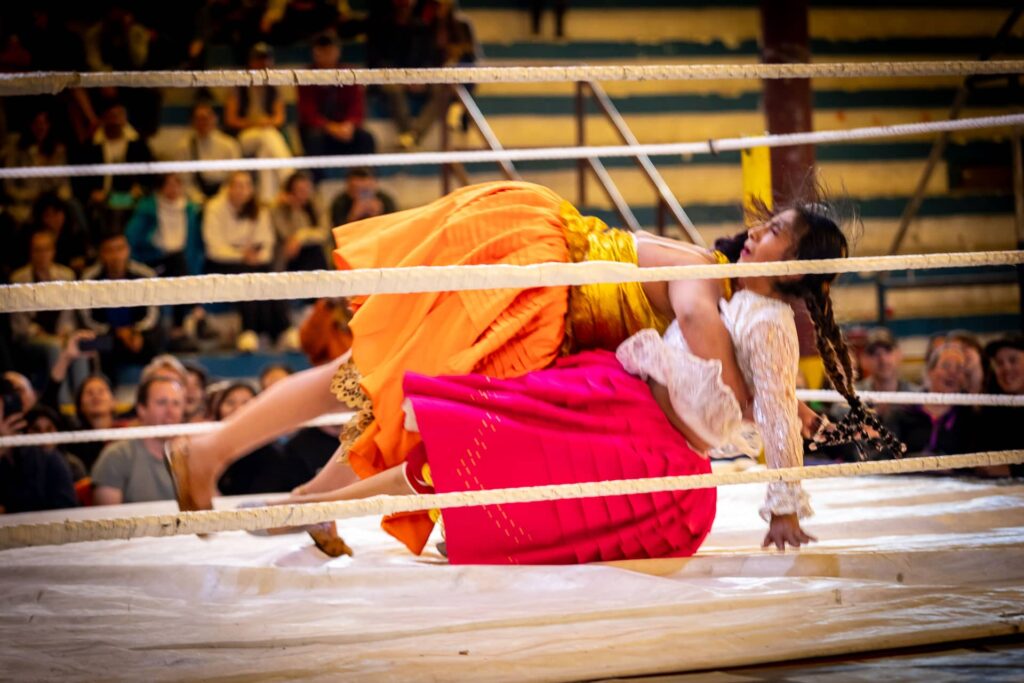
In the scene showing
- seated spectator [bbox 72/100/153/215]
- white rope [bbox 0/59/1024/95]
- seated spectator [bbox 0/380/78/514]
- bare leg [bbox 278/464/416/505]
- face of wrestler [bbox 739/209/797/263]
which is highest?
white rope [bbox 0/59/1024/95]

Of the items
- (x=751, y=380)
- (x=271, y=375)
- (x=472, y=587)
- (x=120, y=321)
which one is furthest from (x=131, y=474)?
(x=751, y=380)

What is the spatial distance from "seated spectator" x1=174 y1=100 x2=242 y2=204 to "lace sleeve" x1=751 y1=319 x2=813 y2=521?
3.42 m

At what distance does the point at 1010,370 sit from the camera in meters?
3.12

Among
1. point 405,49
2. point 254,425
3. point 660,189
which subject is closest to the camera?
point 254,425

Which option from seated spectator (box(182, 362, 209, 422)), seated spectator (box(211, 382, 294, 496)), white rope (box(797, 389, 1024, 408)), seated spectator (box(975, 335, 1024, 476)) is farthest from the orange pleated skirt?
seated spectator (box(182, 362, 209, 422))

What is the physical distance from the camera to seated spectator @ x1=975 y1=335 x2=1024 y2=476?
2.79 meters

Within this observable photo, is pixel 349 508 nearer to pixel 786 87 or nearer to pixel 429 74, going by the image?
pixel 429 74

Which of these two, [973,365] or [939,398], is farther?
[973,365]

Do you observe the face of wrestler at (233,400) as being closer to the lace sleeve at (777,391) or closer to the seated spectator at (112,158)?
the seated spectator at (112,158)

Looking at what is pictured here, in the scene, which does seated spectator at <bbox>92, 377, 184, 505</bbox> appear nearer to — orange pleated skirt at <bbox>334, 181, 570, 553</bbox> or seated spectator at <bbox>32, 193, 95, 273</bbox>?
orange pleated skirt at <bbox>334, 181, 570, 553</bbox>

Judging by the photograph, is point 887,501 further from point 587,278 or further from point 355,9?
point 355,9

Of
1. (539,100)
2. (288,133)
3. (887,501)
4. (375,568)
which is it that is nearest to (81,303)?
(375,568)

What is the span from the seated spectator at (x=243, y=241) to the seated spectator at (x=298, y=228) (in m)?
0.05

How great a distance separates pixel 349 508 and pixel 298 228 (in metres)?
3.52
